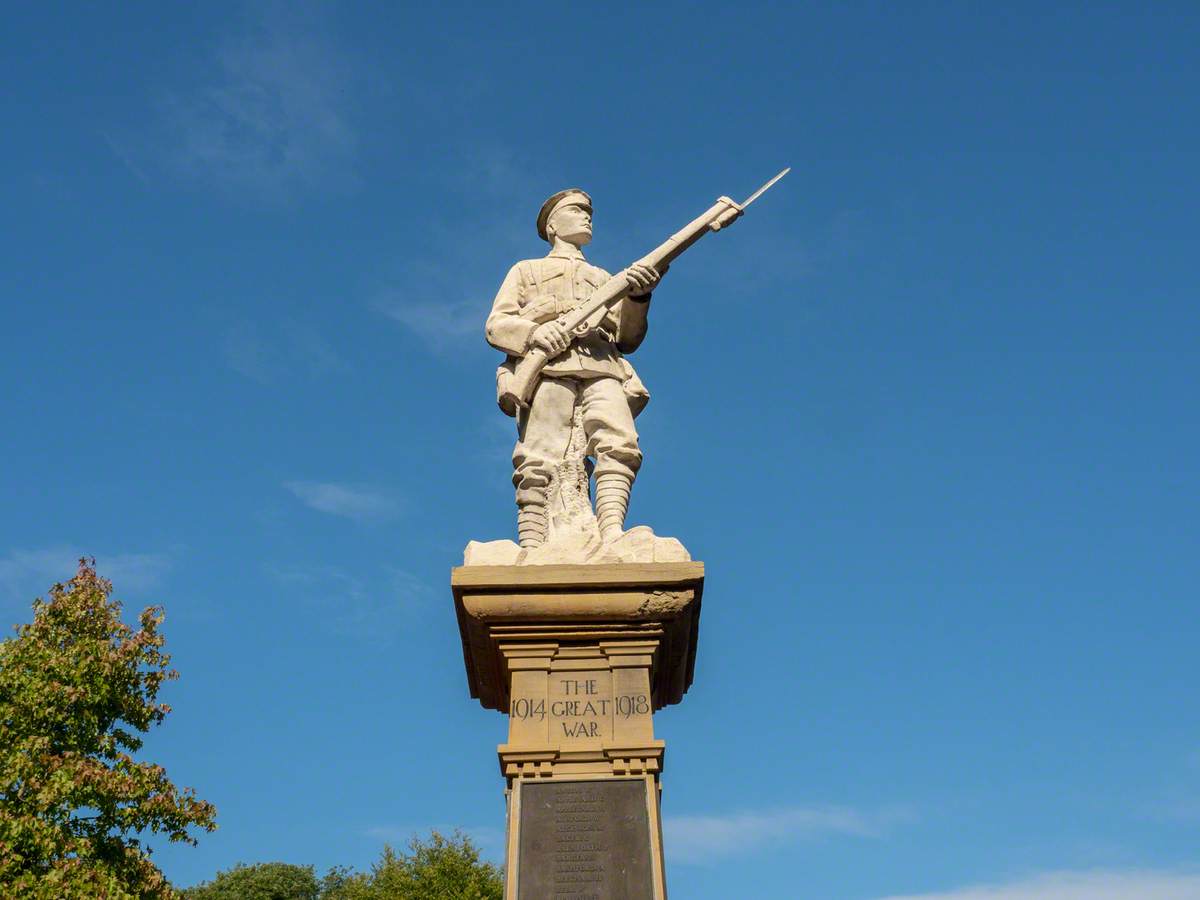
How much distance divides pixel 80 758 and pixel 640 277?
12.7 meters

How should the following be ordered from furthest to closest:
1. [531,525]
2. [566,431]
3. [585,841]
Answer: [566,431]
[531,525]
[585,841]

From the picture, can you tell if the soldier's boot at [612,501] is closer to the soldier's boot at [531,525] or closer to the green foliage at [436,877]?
the soldier's boot at [531,525]

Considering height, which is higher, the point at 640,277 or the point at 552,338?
the point at 640,277

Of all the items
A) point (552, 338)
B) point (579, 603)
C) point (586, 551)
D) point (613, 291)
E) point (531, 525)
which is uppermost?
point (613, 291)

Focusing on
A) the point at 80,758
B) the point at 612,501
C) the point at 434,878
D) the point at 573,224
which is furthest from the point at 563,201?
the point at 434,878

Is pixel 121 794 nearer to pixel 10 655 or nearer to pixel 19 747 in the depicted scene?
pixel 19 747

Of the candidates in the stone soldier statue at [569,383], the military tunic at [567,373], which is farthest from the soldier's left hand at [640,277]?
the military tunic at [567,373]

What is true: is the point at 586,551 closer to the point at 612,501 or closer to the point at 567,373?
the point at 612,501

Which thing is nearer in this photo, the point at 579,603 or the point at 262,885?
the point at 579,603

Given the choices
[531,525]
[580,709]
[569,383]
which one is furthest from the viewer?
[569,383]

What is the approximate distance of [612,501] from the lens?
346 inches

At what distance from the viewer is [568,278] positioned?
9.81 meters

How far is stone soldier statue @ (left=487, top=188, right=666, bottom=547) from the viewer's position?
350 inches

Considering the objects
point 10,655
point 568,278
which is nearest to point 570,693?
point 568,278
